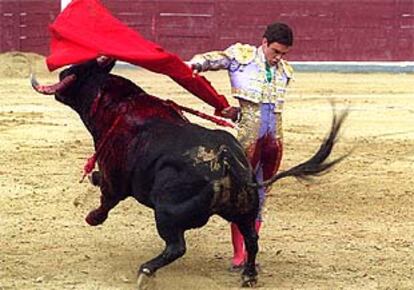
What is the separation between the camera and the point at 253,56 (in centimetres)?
490

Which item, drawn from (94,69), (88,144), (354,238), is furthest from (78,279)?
(88,144)

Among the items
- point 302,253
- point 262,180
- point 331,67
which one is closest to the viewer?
point 262,180

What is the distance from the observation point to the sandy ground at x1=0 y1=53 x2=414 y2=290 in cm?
488

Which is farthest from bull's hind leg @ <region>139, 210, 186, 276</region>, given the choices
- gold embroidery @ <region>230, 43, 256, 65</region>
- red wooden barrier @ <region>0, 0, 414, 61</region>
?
red wooden barrier @ <region>0, 0, 414, 61</region>

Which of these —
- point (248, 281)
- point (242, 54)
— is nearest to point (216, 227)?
point (248, 281)

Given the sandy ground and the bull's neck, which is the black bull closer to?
the bull's neck

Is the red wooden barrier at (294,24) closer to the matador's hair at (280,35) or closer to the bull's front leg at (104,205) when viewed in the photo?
the bull's front leg at (104,205)

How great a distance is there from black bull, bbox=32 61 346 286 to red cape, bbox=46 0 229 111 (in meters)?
0.11

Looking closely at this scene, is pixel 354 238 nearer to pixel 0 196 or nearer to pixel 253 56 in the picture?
pixel 253 56

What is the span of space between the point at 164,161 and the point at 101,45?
0.57 metres

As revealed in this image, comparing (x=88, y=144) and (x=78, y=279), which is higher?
(x=78, y=279)

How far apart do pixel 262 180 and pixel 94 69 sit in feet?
2.91

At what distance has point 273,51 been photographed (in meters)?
4.82

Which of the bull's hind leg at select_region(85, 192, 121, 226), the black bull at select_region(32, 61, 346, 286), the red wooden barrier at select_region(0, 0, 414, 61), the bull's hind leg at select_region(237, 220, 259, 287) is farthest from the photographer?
the red wooden barrier at select_region(0, 0, 414, 61)
